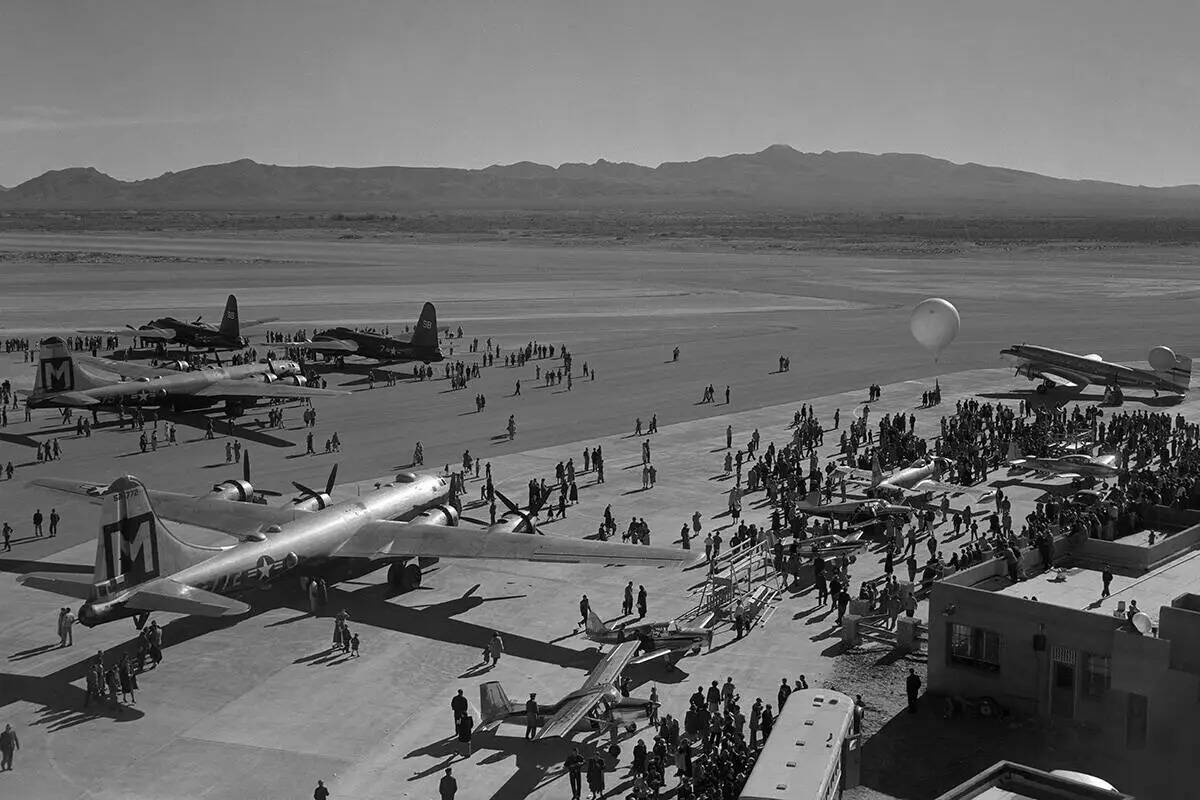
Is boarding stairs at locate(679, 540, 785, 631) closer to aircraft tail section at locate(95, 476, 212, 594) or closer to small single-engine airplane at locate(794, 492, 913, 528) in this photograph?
small single-engine airplane at locate(794, 492, 913, 528)

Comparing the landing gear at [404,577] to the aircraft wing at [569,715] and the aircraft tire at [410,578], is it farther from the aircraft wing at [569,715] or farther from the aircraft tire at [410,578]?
the aircraft wing at [569,715]

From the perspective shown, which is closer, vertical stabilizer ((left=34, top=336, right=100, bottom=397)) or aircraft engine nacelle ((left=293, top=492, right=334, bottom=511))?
aircraft engine nacelle ((left=293, top=492, right=334, bottom=511))

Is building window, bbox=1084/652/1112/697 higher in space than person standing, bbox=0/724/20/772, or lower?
higher

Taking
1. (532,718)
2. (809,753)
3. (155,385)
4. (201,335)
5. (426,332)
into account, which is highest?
(426,332)

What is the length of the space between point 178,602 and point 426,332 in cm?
5532

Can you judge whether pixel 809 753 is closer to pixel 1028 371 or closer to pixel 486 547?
pixel 486 547

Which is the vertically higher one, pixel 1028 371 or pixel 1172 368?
pixel 1172 368

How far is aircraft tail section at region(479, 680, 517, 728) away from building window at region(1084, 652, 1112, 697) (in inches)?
573

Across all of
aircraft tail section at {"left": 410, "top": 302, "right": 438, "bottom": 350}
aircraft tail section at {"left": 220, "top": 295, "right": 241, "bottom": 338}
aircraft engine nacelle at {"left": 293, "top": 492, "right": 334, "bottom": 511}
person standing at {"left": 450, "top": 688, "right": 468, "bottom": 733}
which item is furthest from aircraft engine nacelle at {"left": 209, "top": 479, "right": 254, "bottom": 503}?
aircraft tail section at {"left": 220, "top": 295, "right": 241, "bottom": 338}

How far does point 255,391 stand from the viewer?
225 feet

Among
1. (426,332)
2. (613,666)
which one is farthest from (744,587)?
(426,332)

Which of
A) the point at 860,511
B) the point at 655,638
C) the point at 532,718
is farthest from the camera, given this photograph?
the point at 860,511

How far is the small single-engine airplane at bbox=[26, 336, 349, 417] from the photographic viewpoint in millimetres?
→ 63062

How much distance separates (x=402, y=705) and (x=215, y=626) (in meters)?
8.70
